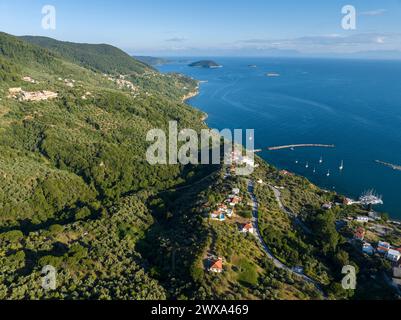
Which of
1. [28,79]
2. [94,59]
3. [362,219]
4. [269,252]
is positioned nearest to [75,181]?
[269,252]

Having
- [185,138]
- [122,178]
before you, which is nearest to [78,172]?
[122,178]

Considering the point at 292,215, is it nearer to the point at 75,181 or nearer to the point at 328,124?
the point at 75,181

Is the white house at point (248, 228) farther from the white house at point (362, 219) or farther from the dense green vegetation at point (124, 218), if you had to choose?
the white house at point (362, 219)

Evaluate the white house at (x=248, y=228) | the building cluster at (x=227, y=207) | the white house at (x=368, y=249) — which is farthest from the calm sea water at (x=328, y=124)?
the white house at (x=248, y=228)

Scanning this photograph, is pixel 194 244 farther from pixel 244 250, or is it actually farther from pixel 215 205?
pixel 215 205

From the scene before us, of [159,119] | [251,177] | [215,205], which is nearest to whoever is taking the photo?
[215,205]

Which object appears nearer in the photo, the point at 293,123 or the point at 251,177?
the point at 251,177

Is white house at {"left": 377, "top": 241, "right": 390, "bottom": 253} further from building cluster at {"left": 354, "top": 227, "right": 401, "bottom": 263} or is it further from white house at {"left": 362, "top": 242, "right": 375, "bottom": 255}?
white house at {"left": 362, "top": 242, "right": 375, "bottom": 255}
